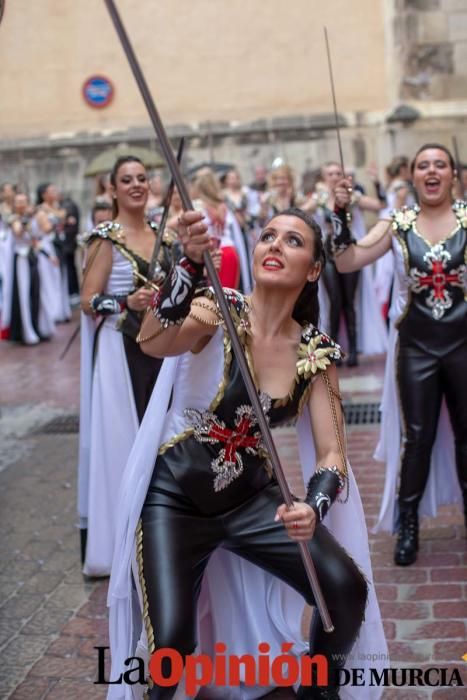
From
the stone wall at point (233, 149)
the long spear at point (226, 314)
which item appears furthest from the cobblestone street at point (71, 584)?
the stone wall at point (233, 149)

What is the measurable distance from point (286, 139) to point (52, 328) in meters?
6.01

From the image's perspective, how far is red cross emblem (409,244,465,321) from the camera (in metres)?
5.15

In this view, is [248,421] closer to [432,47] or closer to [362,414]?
[362,414]

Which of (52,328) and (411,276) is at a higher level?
(411,276)

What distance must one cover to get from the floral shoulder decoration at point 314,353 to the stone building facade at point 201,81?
1395 centimetres

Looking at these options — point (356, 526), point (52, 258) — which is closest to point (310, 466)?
point (356, 526)

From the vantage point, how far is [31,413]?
9352mm

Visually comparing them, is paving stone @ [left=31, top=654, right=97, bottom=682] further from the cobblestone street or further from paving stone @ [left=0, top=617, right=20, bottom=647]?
paving stone @ [left=0, top=617, right=20, bottom=647]

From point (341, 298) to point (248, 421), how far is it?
7.17 m

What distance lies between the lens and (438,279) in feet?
16.9

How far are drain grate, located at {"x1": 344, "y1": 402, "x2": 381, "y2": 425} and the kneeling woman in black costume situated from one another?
451cm

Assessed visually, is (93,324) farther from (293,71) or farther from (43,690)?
(293,71)

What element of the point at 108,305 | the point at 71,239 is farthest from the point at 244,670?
the point at 71,239

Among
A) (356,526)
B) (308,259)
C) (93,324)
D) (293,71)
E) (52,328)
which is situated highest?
(293,71)
